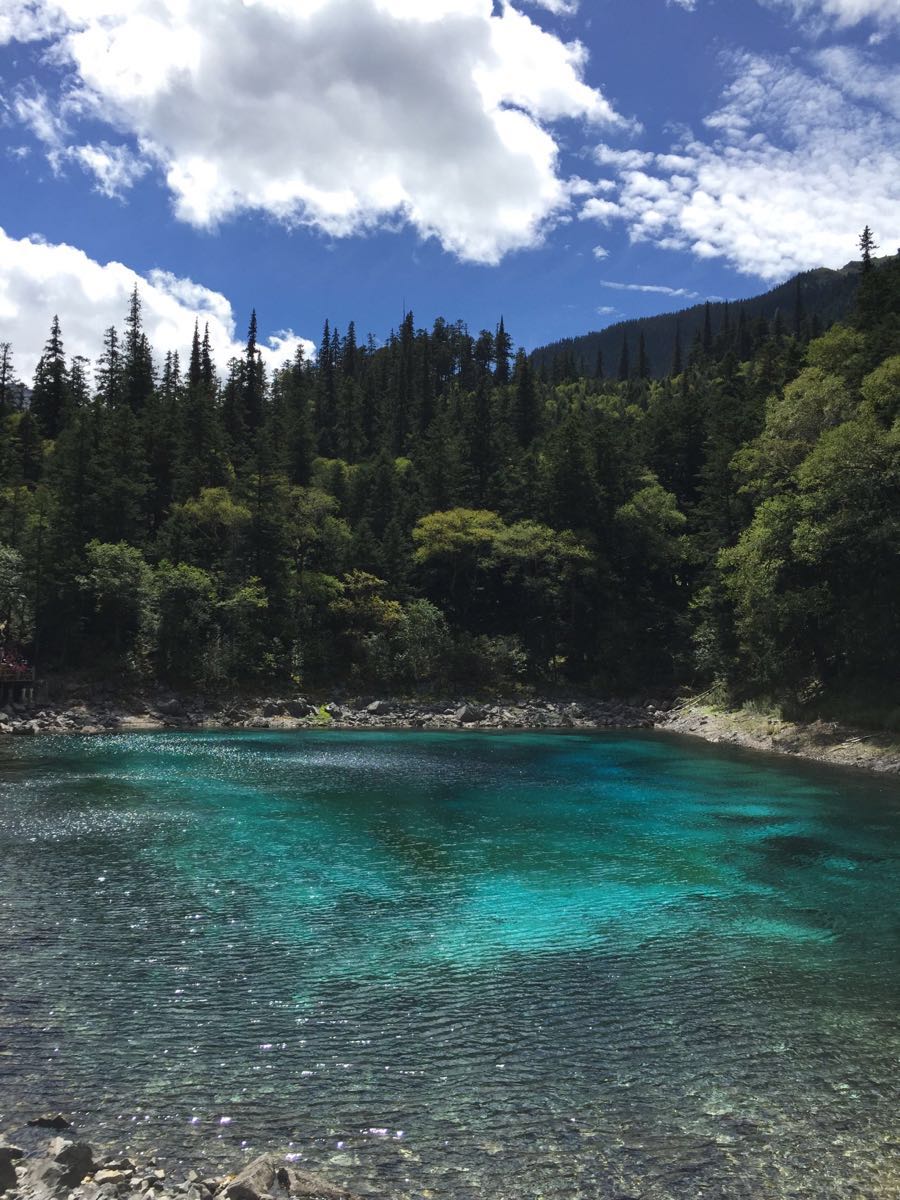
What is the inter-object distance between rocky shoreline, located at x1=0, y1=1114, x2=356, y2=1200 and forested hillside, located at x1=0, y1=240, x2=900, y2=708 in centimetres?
2933

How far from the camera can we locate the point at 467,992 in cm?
903

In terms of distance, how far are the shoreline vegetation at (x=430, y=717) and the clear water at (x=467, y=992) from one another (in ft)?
41.5

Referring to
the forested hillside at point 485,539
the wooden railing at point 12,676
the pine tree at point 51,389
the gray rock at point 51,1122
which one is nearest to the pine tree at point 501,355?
the forested hillside at point 485,539

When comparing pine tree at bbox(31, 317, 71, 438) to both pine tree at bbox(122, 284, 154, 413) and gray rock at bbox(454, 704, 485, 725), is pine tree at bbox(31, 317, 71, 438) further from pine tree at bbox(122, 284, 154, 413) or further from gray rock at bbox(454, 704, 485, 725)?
gray rock at bbox(454, 704, 485, 725)

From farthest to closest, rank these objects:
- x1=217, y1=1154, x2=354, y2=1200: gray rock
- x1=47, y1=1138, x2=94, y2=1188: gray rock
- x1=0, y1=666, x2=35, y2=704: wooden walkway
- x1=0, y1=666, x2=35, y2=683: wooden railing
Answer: x1=0, y1=666, x2=35, y2=704: wooden walkway
x1=0, y1=666, x2=35, y2=683: wooden railing
x1=47, y1=1138, x2=94, y2=1188: gray rock
x1=217, y1=1154, x2=354, y2=1200: gray rock

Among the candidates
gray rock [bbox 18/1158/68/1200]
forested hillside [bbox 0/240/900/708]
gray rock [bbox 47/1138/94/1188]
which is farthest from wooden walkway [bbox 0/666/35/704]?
gray rock [bbox 18/1158/68/1200]

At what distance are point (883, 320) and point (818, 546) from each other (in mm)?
20142

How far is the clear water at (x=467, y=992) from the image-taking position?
6082mm

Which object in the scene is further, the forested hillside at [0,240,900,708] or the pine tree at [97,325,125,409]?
the pine tree at [97,325,125,409]

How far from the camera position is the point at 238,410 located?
227 ft

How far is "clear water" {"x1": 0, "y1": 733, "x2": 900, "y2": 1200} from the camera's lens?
6082 millimetres

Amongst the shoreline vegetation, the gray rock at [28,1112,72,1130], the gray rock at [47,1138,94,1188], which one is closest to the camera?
the gray rock at [47,1138,94,1188]

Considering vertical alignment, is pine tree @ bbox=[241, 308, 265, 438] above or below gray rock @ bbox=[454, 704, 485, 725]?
above

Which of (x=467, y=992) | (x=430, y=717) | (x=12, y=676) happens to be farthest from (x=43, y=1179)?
(x=430, y=717)
